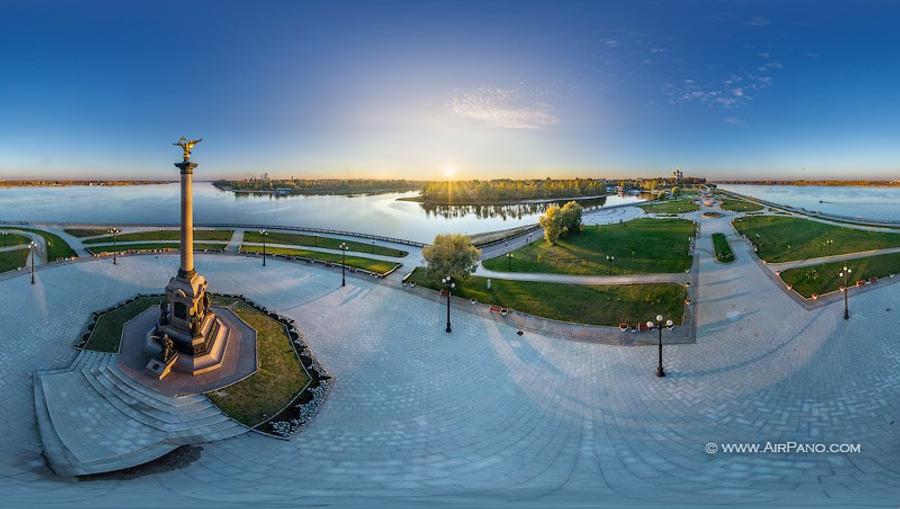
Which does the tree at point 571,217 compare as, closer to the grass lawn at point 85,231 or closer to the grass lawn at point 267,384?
the grass lawn at point 267,384

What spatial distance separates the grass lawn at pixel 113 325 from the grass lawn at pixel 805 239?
3969 cm

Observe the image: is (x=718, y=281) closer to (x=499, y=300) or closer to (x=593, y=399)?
(x=499, y=300)

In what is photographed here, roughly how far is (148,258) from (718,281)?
40.8 m

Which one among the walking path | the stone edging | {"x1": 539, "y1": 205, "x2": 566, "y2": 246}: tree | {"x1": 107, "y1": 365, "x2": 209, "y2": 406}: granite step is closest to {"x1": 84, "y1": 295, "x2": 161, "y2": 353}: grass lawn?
{"x1": 107, "y1": 365, "x2": 209, "y2": 406}: granite step

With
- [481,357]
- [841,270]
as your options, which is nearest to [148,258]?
[481,357]

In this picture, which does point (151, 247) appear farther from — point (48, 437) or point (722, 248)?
point (722, 248)

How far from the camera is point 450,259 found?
2622 cm

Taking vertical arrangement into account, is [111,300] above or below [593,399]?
above

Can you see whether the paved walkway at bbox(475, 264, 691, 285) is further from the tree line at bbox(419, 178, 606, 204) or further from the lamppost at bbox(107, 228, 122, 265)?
the tree line at bbox(419, 178, 606, 204)

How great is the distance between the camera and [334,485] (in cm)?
910

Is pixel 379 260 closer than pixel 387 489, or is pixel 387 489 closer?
pixel 387 489

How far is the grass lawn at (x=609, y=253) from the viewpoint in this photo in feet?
101

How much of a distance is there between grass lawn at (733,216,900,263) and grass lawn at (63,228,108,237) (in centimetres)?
6364

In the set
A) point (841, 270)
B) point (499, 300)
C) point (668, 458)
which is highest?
point (841, 270)
